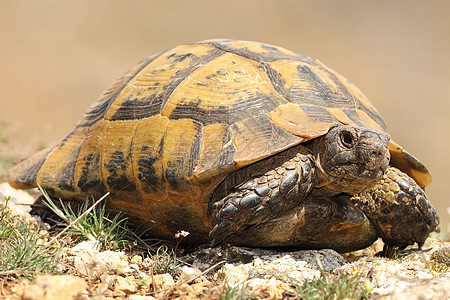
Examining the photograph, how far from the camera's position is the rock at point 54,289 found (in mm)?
2129

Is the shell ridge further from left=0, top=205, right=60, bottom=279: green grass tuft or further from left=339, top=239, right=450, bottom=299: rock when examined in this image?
left=339, top=239, right=450, bottom=299: rock

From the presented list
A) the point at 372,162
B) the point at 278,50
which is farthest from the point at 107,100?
the point at 372,162

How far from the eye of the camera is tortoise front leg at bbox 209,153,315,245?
3037mm

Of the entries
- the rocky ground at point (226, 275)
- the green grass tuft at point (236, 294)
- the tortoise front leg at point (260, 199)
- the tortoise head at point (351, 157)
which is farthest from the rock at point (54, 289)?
the tortoise head at point (351, 157)

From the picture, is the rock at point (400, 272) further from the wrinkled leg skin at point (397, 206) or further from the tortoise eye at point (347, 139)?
the tortoise eye at point (347, 139)

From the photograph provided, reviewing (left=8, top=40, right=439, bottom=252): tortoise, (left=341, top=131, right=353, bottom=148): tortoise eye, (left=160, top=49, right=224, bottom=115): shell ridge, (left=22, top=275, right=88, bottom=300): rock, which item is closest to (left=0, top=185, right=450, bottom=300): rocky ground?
(left=22, top=275, right=88, bottom=300): rock

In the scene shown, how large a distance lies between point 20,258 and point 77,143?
5.34ft

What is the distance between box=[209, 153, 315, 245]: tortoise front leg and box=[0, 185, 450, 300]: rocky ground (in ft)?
0.85

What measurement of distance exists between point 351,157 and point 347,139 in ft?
0.42

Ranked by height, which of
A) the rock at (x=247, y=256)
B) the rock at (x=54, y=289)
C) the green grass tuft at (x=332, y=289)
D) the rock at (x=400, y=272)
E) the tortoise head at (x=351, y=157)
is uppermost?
the tortoise head at (x=351, y=157)

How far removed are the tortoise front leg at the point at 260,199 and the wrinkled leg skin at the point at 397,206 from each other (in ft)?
2.26

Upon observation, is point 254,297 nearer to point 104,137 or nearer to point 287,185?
point 287,185

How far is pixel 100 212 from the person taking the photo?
3643mm

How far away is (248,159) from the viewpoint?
10.1ft
